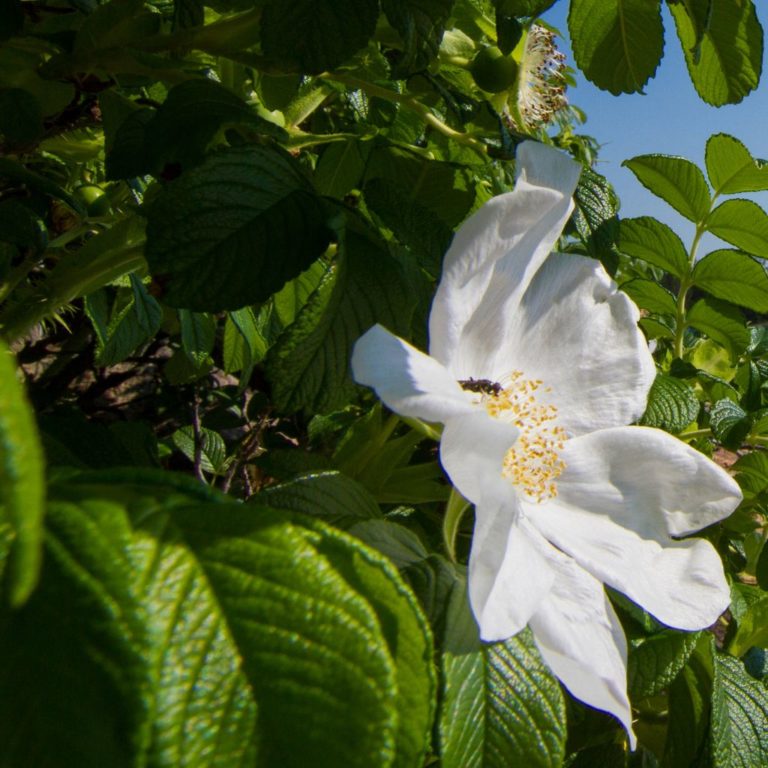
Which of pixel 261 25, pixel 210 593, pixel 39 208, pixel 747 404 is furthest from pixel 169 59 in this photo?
pixel 747 404

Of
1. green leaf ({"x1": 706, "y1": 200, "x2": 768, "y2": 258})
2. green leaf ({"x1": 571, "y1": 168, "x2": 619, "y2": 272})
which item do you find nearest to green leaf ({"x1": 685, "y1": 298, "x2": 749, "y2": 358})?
green leaf ({"x1": 706, "y1": 200, "x2": 768, "y2": 258})

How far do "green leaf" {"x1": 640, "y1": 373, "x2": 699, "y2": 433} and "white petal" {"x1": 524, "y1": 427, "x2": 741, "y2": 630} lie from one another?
237mm

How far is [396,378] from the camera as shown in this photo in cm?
51

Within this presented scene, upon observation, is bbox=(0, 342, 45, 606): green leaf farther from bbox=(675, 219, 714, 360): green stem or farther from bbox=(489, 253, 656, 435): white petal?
bbox=(675, 219, 714, 360): green stem

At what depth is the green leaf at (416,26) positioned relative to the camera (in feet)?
2.33

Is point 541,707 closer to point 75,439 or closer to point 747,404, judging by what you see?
point 75,439

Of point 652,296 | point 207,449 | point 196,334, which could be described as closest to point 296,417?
point 207,449

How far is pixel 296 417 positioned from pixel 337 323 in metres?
0.97

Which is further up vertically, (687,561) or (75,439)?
(75,439)

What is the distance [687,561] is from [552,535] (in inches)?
4.3

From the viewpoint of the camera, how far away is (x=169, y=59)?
0.79 meters

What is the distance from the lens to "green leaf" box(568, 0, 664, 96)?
996mm

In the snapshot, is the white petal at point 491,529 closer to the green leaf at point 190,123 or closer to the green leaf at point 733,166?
the green leaf at point 190,123

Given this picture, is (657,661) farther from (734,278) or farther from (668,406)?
(734,278)
